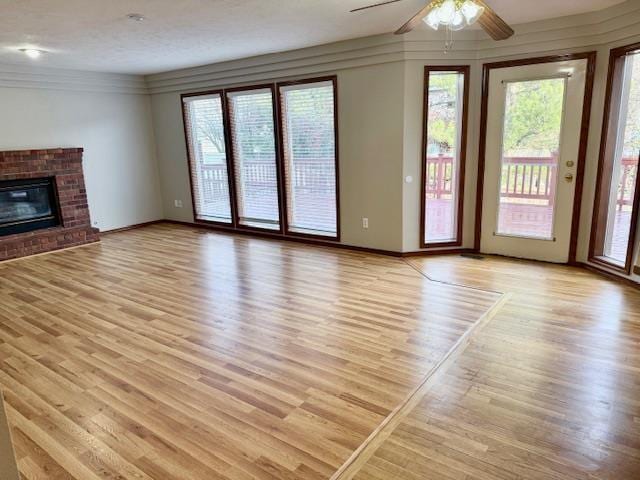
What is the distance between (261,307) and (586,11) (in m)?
4.13

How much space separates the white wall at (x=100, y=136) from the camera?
5957mm

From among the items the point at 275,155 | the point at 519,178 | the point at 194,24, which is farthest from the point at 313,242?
the point at 194,24

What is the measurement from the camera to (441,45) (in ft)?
15.3

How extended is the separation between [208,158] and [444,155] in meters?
3.86

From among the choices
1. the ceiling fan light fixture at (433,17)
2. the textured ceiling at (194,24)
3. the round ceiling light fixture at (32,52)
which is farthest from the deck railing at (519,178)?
the round ceiling light fixture at (32,52)

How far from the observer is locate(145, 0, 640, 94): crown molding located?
4.01 m

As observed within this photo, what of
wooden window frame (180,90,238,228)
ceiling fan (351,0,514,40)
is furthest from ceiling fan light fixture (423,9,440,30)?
wooden window frame (180,90,238,228)

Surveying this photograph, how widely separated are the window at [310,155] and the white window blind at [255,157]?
263 millimetres

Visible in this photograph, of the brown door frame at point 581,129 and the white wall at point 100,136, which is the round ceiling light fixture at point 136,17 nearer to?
the white wall at point 100,136

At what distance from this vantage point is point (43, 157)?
5961 mm

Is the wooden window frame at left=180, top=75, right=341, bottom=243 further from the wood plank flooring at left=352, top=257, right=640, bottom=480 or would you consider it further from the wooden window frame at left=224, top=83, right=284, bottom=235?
the wood plank flooring at left=352, top=257, right=640, bottom=480

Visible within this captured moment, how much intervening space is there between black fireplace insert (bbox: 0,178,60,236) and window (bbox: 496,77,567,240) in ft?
20.0

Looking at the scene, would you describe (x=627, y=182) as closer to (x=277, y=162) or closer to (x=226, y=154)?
(x=277, y=162)

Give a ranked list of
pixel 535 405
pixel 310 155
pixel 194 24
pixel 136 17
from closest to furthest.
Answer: pixel 535 405, pixel 136 17, pixel 194 24, pixel 310 155
